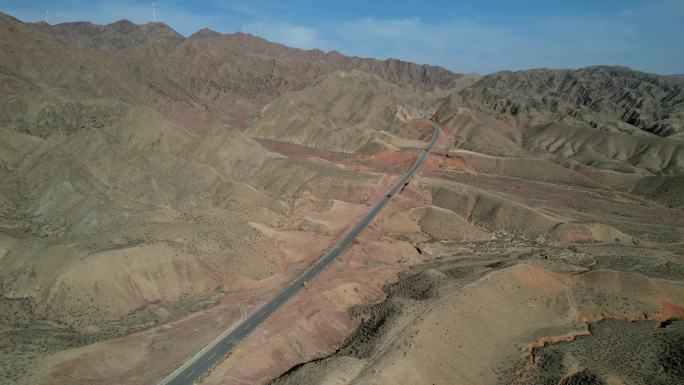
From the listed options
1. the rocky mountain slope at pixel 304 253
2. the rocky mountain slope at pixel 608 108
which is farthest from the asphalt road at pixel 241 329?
the rocky mountain slope at pixel 608 108

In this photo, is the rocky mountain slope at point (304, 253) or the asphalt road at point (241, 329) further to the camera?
the rocky mountain slope at point (304, 253)

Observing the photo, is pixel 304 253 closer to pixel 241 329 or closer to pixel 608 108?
pixel 241 329

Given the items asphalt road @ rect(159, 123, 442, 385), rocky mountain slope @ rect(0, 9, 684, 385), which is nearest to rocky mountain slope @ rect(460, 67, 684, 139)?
rocky mountain slope @ rect(0, 9, 684, 385)

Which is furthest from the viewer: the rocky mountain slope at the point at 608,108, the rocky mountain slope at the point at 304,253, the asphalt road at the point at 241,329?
the rocky mountain slope at the point at 608,108

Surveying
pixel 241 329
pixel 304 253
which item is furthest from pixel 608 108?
pixel 241 329

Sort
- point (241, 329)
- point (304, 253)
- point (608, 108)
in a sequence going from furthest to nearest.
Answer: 1. point (608, 108)
2. point (304, 253)
3. point (241, 329)

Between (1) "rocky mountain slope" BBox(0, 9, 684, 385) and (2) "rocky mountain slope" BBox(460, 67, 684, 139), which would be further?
(2) "rocky mountain slope" BBox(460, 67, 684, 139)

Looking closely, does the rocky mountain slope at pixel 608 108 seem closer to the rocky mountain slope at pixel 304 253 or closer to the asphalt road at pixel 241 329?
the rocky mountain slope at pixel 304 253

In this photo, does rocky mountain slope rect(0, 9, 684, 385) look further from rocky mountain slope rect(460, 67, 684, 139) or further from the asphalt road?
rocky mountain slope rect(460, 67, 684, 139)

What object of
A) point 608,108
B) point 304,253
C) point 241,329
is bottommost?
point 241,329

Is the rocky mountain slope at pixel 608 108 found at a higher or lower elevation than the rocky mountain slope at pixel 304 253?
higher

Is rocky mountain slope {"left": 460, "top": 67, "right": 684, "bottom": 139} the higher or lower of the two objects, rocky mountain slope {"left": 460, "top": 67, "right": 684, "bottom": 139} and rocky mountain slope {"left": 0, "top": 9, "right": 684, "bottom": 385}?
the higher
